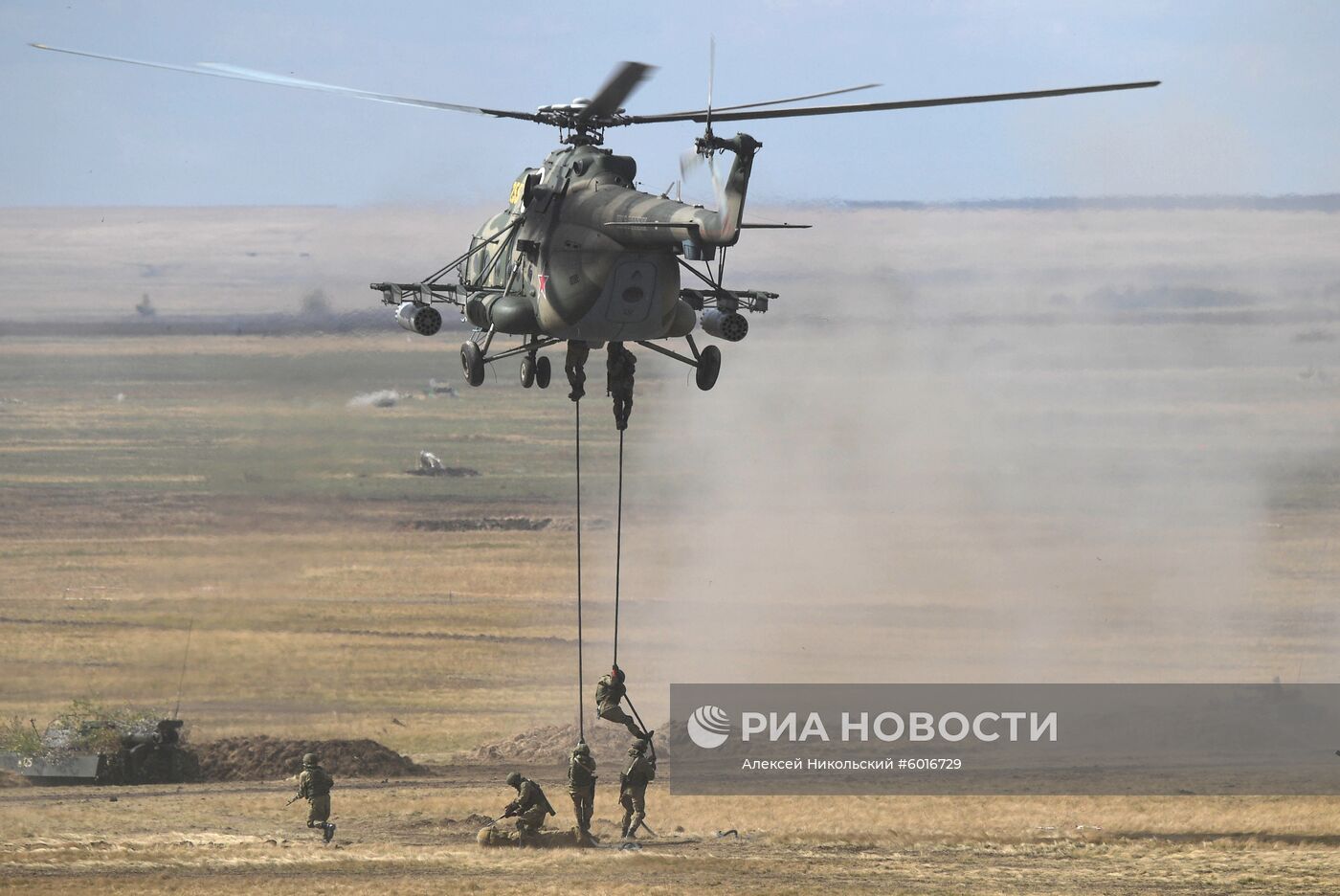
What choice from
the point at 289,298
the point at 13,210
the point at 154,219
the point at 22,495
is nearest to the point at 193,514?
the point at 22,495

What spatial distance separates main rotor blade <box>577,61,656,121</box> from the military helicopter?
2 cm

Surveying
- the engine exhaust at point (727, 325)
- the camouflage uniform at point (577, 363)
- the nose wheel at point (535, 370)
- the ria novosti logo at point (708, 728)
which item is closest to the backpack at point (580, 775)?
the camouflage uniform at point (577, 363)

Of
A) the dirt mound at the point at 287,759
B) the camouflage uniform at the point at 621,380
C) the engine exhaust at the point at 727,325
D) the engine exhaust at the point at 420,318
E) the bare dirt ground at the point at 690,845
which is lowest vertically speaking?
the bare dirt ground at the point at 690,845

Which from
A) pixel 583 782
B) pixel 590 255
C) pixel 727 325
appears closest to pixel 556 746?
pixel 583 782

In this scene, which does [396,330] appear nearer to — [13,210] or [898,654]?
[898,654]

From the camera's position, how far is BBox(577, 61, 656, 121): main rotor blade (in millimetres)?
26656

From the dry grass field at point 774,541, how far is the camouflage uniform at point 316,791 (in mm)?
2630

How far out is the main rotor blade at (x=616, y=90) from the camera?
87.5ft

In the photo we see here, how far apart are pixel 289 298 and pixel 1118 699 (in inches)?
2008

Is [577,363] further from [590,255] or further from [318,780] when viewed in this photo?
[318,780]

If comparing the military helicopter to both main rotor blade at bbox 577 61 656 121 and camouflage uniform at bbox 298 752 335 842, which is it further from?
camouflage uniform at bbox 298 752 335 842

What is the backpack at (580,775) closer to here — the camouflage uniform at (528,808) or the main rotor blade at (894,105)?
the camouflage uniform at (528,808)

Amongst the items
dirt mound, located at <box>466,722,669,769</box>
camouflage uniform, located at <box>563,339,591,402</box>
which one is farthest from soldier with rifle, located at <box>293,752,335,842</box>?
dirt mound, located at <box>466,722,669,769</box>

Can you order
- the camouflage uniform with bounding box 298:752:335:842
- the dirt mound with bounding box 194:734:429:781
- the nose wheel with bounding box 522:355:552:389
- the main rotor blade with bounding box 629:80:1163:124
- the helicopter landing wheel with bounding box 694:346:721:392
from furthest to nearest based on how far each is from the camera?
the dirt mound with bounding box 194:734:429:781, the camouflage uniform with bounding box 298:752:335:842, the nose wheel with bounding box 522:355:552:389, the helicopter landing wheel with bounding box 694:346:721:392, the main rotor blade with bounding box 629:80:1163:124
